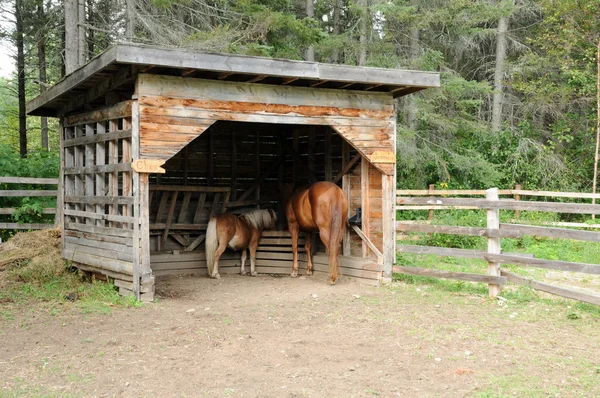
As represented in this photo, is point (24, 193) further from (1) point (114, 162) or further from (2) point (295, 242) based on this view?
(2) point (295, 242)

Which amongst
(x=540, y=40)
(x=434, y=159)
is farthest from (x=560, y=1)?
(x=434, y=159)

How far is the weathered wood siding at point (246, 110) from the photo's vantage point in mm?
7676

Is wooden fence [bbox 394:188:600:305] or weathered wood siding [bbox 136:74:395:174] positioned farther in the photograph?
weathered wood siding [bbox 136:74:395:174]

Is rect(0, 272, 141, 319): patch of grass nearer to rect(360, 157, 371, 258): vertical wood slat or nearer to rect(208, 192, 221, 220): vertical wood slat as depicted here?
rect(208, 192, 221, 220): vertical wood slat

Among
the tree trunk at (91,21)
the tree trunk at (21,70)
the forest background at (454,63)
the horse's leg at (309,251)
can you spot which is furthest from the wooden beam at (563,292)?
the tree trunk at (21,70)

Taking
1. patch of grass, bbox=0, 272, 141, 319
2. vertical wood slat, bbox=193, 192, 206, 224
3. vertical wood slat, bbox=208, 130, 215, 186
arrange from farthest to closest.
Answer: vertical wood slat, bbox=208, 130, 215, 186 → vertical wood slat, bbox=193, 192, 206, 224 → patch of grass, bbox=0, 272, 141, 319

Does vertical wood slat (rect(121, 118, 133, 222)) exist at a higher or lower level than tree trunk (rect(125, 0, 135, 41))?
lower

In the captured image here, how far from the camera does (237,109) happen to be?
8.20 meters

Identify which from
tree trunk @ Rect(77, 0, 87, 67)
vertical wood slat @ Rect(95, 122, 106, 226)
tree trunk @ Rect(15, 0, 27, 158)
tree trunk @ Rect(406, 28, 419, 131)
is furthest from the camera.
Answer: tree trunk @ Rect(15, 0, 27, 158)

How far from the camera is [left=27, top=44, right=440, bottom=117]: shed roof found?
7.12 metres

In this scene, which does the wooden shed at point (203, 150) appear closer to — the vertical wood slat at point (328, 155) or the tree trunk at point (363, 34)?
the vertical wood slat at point (328, 155)

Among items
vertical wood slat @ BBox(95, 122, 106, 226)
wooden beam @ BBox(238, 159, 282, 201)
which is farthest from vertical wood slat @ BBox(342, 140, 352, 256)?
vertical wood slat @ BBox(95, 122, 106, 226)

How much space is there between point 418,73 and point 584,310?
3.95 metres

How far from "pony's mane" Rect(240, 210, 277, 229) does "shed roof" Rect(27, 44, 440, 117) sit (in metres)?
2.90
